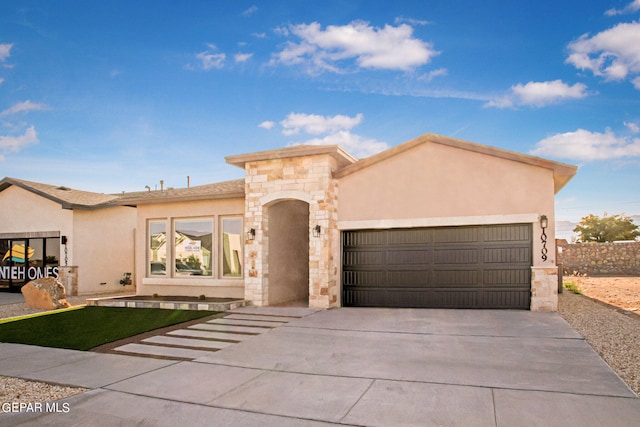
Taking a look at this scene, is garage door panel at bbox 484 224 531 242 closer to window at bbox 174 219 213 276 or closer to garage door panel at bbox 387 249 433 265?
garage door panel at bbox 387 249 433 265

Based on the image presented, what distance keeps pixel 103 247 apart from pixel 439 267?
535 inches

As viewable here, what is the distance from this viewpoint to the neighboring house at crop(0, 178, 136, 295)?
53.1 ft

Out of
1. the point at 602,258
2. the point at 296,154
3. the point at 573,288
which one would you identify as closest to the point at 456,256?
the point at 296,154

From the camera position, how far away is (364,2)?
34.7 ft

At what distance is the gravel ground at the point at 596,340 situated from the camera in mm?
4984

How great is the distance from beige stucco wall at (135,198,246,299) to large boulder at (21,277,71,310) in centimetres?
239

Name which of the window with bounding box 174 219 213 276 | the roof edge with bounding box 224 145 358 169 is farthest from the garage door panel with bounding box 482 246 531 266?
the window with bounding box 174 219 213 276

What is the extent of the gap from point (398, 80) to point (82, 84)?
9.82 meters

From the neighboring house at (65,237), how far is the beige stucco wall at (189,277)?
2.48 metres

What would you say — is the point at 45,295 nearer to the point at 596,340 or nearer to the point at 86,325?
the point at 86,325

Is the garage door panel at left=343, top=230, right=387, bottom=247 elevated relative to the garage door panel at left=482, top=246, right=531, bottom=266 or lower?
elevated

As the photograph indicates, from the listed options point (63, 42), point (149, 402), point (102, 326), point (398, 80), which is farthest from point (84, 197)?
point (149, 402)

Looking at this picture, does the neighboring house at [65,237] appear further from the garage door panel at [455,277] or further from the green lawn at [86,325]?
the garage door panel at [455,277]

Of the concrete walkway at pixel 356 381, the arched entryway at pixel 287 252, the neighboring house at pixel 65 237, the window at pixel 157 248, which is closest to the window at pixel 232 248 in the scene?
the arched entryway at pixel 287 252
